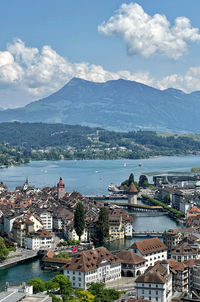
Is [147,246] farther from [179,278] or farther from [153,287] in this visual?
[153,287]

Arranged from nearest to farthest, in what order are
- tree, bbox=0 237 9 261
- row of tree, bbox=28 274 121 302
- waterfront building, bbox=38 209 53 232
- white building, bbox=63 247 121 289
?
row of tree, bbox=28 274 121 302 < white building, bbox=63 247 121 289 < tree, bbox=0 237 9 261 < waterfront building, bbox=38 209 53 232

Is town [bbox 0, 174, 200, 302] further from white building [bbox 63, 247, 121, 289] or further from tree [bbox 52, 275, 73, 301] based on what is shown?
tree [bbox 52, 275, 73, 301]

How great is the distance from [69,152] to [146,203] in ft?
352

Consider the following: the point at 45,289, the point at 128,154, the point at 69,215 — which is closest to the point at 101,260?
the point at 45,289

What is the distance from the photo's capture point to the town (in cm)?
2514

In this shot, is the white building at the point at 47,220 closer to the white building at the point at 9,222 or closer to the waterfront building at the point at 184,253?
the white building at the point at 9,222

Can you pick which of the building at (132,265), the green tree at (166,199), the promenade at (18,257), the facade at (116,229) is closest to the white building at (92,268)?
the building at (132,265)

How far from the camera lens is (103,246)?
38.8 meters

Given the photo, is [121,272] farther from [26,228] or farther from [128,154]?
[128,154]

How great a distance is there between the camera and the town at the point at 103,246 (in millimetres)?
25141

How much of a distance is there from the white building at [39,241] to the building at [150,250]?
8.03 metres

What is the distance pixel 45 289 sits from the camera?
84.8 ft

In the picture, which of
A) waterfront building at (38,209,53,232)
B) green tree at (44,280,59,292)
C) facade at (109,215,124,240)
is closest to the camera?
green tree at (44,280,59,292)

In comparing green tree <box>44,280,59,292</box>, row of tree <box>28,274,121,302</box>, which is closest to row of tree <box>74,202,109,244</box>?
row of tree <box>28,274,121,302</box>
